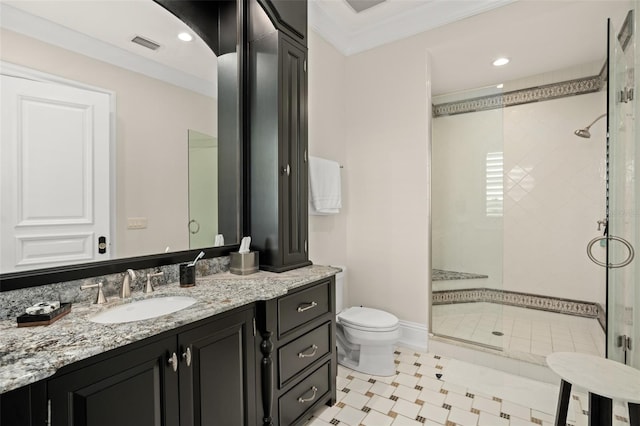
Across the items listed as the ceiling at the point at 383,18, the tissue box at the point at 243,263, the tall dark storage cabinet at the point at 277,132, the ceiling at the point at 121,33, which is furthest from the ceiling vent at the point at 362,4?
the tissue box at the point at 243,263

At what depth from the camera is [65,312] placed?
1.07 meters

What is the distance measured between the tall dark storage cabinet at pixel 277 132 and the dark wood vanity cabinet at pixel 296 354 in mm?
292

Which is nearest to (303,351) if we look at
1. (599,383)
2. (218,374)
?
(218,374)

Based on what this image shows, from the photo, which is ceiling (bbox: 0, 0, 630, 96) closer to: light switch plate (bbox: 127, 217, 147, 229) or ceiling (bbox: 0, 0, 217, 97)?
ceiling (bbox: 0, 0, 217, 97)

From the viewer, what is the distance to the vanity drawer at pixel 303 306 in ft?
4.92

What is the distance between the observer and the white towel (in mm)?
2471

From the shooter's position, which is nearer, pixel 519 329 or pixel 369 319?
pixel 369 319

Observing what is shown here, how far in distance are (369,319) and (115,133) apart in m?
1.96

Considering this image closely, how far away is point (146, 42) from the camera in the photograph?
59.7 inches

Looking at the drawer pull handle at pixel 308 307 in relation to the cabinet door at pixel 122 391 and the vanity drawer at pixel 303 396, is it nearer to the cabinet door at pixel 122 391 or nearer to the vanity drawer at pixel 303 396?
the vanity drawer at pixel 303 396

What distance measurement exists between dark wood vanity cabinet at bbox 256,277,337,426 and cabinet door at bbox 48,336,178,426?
17.2 inches

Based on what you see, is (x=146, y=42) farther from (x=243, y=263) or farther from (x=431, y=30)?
(x=431, y=30)

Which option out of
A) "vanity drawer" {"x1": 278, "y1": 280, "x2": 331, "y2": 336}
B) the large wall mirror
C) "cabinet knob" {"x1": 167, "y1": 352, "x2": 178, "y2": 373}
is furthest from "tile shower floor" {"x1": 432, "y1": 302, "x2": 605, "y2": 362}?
"cabinet knob" {"x1": 167, "y1": 352, "x2": 178, "y2": 373}

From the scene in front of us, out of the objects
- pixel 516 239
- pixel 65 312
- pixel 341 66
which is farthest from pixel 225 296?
pixel 516 239
